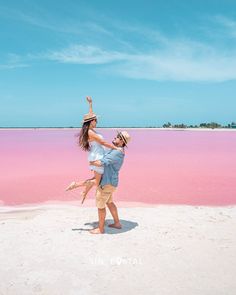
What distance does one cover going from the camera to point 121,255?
439 cm

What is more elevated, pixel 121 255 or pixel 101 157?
pixel 101 157

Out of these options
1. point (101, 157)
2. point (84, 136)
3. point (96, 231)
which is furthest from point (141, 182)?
point (84, 136)

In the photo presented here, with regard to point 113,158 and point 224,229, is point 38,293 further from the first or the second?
point 224,229

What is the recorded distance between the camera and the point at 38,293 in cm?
350

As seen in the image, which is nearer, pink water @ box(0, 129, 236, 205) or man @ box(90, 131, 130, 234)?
man @ box(90, 131, 130, 234)

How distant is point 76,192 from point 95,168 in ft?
12.8

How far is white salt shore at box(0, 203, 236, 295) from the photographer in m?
3.64

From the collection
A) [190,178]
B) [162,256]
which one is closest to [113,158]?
[162,256]

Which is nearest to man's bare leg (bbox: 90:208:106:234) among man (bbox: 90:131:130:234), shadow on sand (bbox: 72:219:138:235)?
man (bbox: 90:131:130:234)

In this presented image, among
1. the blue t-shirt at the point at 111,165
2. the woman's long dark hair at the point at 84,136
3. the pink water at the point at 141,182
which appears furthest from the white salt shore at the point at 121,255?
the pink water at the point at 141,182

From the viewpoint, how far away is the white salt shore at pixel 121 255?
3.64m

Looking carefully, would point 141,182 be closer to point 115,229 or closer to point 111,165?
point 115,229

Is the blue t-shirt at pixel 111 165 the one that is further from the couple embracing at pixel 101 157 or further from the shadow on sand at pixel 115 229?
the shadow on sand at pixel 115 229

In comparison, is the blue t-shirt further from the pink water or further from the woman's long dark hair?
the pink water
